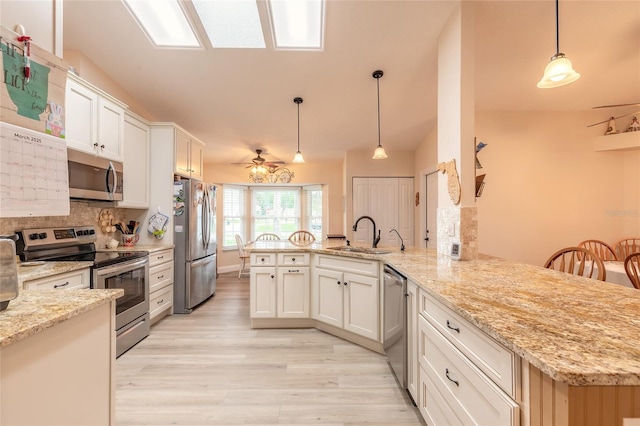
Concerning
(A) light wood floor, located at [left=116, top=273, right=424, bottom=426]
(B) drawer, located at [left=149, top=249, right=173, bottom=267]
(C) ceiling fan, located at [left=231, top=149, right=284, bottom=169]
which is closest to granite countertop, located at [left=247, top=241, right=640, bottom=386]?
(A) light wood floor, located at [left=116, top=273, right=424, bottom=426]

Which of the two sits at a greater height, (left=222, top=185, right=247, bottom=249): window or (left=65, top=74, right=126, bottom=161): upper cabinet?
(left=65, top=74, right=126, bottom=161): upper cabinet

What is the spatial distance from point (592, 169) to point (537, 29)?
243cm

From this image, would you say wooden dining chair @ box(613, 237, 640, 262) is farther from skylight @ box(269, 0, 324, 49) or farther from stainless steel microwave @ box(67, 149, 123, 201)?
stainless steel microwave @ box(67, 149, 123, 201)

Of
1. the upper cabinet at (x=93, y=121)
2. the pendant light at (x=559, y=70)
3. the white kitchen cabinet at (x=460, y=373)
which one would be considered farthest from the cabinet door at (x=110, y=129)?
the pendant light at (x=559, y=70)

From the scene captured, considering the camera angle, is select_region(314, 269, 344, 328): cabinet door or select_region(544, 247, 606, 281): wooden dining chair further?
select_region(314, 269, 344, 328): cabinet door

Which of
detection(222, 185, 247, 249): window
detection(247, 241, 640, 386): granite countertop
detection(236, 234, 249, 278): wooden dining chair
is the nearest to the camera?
detection(247, 241, 640, 386): granite countertop

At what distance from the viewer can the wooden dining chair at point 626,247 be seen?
3.43 m

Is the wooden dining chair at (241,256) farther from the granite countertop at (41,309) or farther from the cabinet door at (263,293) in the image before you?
the granite countertop at (41,309)

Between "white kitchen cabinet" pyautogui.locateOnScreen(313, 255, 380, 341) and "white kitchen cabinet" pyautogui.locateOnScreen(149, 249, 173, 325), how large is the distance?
1.79 metres

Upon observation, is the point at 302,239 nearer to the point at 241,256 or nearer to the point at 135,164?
the point at 241,256

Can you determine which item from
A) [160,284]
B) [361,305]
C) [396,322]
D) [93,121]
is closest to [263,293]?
[361,305]

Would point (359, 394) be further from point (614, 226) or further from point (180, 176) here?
point (614, 226)

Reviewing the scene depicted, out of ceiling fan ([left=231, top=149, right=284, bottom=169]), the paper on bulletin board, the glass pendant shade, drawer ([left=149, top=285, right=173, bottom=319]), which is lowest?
drawer ([left=149, top=285, right=173, bottom=319])

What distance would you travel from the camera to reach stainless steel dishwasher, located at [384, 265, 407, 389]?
1.79 metres
